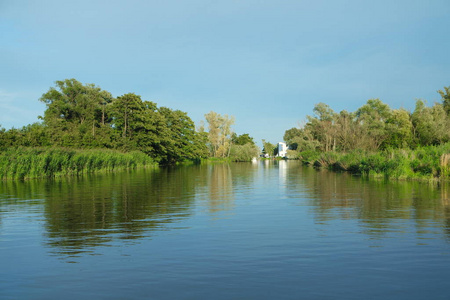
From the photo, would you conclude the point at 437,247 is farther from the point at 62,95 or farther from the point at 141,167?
the point at 62,95

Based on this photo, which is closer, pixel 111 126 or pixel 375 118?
pixel 375 118

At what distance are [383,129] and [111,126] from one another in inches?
2241

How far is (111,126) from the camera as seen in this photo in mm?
80938

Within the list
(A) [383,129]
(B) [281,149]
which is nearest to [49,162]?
(A) [383,129]

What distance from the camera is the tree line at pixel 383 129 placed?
58.5 metres

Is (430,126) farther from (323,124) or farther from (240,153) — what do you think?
(240,153)

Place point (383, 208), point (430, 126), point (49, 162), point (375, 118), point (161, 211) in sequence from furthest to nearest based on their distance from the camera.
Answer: point (375, 118) < point (430, 126) < point (49, 162) < point (383, 208) < point (161, 211)

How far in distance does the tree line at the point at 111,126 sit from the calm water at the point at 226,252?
34.4 metres

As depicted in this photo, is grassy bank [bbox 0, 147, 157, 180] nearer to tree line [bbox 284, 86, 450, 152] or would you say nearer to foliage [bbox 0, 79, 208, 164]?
foliage [bbox 0, 79, 208, 164]

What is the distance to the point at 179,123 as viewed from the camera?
285 feet

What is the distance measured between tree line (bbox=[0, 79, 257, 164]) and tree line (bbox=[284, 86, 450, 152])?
29.3 m

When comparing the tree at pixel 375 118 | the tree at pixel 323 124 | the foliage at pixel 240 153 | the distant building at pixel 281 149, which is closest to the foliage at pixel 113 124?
the foliage at pixel 240 153

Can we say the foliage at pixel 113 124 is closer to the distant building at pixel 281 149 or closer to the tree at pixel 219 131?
the tree at pixel 219 131

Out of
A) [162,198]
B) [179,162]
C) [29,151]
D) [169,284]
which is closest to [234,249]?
[169,284]
